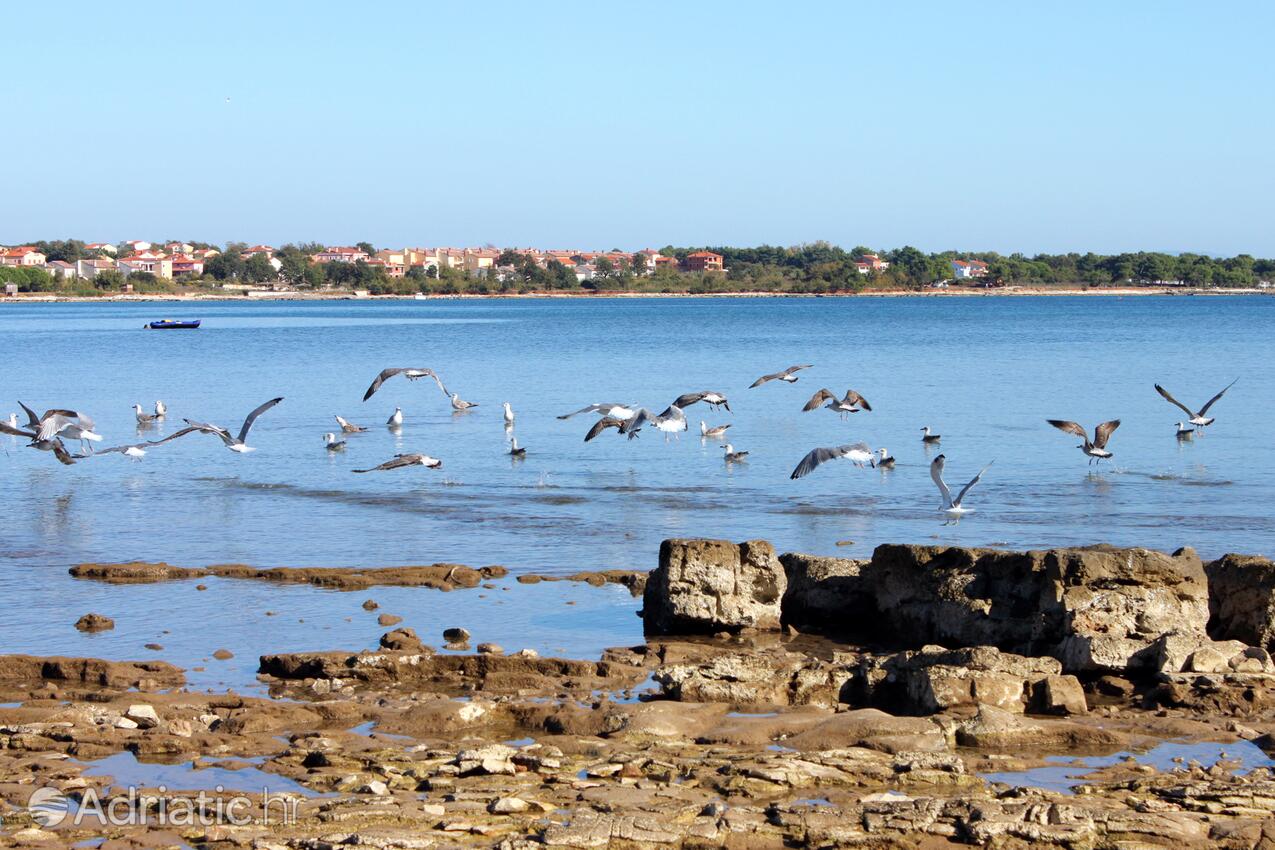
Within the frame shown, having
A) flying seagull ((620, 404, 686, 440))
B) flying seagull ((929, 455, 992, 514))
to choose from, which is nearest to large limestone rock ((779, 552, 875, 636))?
flying seagull ((929, 455, 992, 514))

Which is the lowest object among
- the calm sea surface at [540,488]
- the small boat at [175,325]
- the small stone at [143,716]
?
the small boat at [175,325]

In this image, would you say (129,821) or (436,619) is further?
(436,619)

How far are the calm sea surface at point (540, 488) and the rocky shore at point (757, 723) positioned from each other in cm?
102

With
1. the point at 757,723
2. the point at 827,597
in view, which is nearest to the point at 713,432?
the point at 827,597

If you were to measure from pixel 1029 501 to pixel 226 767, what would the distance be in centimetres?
1361

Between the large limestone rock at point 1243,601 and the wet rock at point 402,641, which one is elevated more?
the large limestone rock at point 1243,601

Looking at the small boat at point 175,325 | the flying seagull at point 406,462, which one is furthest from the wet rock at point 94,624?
the small boat at point 175,325

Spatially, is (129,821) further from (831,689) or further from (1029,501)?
(1029,501)

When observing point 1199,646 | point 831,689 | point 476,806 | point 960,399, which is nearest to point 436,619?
point 831,689

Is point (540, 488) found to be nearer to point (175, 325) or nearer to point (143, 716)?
point (143, 716)

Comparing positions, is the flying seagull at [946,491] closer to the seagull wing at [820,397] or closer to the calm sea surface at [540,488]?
the calm sea surface at [540,488]

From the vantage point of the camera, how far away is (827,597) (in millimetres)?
12461

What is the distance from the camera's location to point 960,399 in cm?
3809

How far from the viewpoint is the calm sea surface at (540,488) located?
42.8 ft
